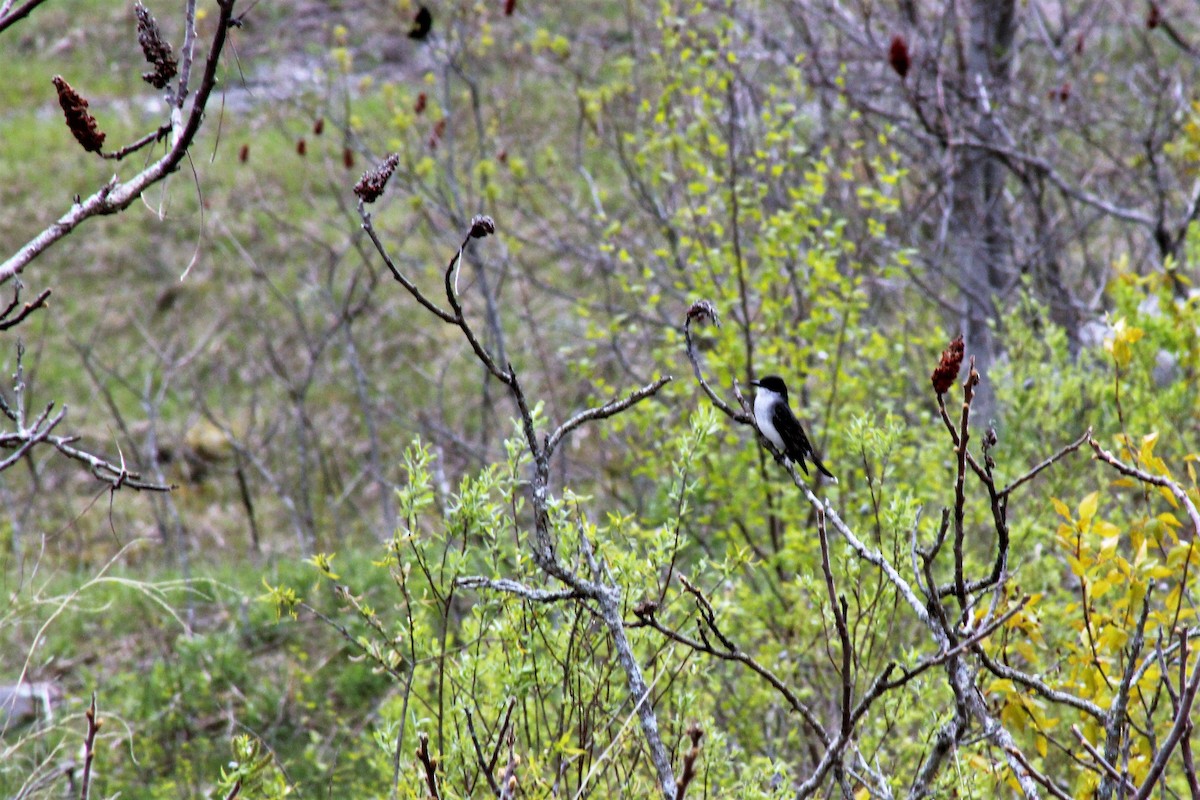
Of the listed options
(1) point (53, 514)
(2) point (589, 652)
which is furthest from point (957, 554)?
(1) point (53, 514)

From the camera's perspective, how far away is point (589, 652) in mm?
2957

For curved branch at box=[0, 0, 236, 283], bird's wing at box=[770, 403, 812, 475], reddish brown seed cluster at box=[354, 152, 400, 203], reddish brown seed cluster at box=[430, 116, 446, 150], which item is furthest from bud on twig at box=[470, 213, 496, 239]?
reddish brown seed cluster at box=[430, 116, 446, 150]

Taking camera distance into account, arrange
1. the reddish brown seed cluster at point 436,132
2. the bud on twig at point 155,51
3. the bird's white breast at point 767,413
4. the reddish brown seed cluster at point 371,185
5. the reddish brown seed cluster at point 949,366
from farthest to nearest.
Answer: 1. the reddish brown seed cluster at point 436,132
2. the bird's white breast at point 767,413
3. the bud on twig at point 155,51
4. the reddish brown seed cluster at point 371,185
5. the reddish brown seed cluster at point 949,366

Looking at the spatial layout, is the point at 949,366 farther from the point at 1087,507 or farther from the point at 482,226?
the point at 482,226

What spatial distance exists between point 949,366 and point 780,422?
122 inches

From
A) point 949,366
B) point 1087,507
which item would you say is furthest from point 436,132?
point 949,366

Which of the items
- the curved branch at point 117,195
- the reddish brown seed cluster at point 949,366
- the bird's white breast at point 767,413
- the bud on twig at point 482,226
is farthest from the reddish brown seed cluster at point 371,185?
the bird's white breast at point 767,413

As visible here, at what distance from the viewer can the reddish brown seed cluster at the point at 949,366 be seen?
1.76 meters

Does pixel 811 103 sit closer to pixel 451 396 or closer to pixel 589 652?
pixel 451 396

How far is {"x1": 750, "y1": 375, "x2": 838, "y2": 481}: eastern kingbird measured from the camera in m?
4.88

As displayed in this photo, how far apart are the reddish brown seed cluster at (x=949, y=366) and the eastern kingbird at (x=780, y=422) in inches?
116

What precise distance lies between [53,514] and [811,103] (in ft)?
26.6

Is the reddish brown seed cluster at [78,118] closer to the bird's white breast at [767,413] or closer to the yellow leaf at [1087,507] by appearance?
the yellow leaf at [1087,507]

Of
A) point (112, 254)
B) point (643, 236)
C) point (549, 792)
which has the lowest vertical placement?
point (549, 792)
